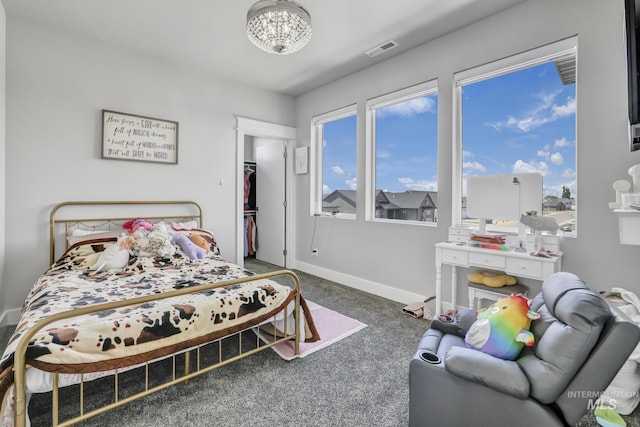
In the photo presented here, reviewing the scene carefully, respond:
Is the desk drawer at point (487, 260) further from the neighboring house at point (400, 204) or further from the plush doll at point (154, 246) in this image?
the plush doll at point (154, 246)

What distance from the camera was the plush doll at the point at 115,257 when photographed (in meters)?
2.63

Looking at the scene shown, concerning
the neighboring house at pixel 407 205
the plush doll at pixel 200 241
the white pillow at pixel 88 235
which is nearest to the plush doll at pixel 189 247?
the plush doll at pixel 200 241

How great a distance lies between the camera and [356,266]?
4105 mm

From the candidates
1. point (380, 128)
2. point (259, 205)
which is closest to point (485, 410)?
point (380, 128)

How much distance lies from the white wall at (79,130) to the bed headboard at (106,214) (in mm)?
78

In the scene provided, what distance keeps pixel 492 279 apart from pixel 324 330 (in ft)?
5.04

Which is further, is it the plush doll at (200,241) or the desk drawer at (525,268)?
the plush doll at (200,241)

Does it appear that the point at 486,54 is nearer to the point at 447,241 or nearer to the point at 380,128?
the point at 380,128

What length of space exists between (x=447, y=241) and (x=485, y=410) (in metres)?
1.93

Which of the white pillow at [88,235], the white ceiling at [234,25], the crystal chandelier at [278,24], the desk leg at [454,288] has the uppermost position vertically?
the white ceiling at [234,25]

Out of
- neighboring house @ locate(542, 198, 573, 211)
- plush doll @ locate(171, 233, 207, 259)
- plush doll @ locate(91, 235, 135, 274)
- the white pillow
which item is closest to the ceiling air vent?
neighboring house @ locate(542, 198, 573, 211)

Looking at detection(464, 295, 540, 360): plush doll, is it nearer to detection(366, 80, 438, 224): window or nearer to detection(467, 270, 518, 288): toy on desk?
detection(467, 270, 518, 288): toy on desk

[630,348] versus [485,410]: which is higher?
[630,348]

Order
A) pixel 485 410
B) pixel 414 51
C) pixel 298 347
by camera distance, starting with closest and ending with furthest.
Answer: pixel 485 410 → pixel 298 347 → pixel 414 51
